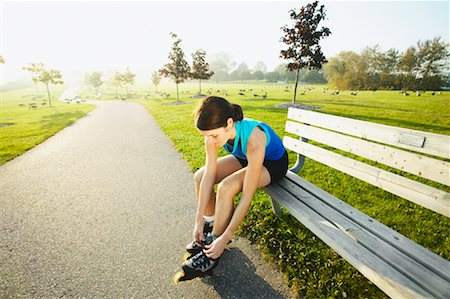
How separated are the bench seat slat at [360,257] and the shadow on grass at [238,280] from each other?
745mm

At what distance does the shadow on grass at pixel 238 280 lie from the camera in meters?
2.10

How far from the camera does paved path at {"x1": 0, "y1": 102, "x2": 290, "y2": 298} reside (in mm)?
2201

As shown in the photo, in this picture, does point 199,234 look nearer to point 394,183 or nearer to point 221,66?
point 394,183

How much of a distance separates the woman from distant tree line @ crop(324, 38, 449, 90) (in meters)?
50.1

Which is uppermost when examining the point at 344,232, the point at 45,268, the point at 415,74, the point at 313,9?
the point at 313,9

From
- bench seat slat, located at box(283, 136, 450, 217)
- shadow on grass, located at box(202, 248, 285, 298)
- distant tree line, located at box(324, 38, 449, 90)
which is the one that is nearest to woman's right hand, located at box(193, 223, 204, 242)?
shadow on grass, located at box(202, 248, 285, 298)

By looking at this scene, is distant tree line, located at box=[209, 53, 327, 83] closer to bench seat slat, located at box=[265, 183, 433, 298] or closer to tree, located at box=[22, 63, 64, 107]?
tree, located at box=[22, 63, 64, 107]

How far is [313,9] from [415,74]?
40472 mm

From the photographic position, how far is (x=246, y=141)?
2.27 m

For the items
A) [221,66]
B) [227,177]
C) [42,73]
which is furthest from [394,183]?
[221,66]

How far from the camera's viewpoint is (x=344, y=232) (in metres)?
1.90

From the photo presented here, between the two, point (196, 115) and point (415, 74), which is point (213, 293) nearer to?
point (196, 115)

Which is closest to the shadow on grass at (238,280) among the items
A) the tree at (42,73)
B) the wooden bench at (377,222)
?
the wooden bench at (377,222)

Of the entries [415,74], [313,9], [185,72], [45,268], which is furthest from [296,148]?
[415,74]
